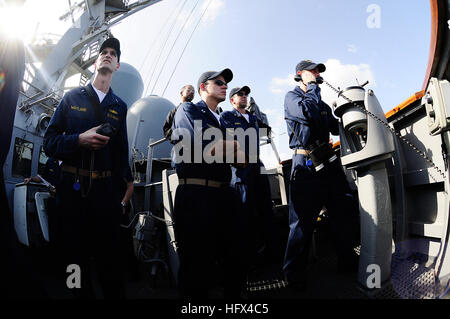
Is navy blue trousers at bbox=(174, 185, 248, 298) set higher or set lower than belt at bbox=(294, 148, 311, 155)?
lower

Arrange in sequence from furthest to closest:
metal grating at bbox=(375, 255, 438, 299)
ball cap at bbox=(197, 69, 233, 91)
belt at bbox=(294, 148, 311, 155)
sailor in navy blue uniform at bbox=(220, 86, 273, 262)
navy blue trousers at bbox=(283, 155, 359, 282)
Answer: sailor in navy blue uniform at bbox=(220, 86, 273, 262) → belt at bbox=(294, 148, 311, 155) → navy blue trousers at bbox=(283, 155, 359, 282) → ball cap at bbox=(197, 69, 233, 91) → metal grating at bbox=(375, 255, 438, 299)

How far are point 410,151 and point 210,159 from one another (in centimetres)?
179

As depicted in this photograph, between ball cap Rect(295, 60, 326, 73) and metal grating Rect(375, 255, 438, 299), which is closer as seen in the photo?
metal grating Rect(375, 255, 438, 299)

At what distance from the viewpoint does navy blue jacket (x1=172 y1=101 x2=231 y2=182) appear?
1585mm

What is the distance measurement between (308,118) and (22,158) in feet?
23.8

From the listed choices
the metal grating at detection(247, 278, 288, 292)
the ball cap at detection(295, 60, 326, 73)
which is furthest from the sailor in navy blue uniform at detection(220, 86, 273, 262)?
the ball cap at detection(295, 60, 326, 73)

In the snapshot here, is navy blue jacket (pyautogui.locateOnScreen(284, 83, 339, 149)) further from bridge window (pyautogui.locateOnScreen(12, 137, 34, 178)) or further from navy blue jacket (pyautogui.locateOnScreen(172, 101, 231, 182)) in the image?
bridge window (pyautogui.locateOnScreen(12, 137, 34, 178))

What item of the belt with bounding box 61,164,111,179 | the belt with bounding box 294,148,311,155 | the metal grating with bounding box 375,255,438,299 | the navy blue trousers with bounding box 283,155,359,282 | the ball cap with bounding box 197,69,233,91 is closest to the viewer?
the metal grating with bounding box 375,255,438,299

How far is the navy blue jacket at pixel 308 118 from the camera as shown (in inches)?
87.8

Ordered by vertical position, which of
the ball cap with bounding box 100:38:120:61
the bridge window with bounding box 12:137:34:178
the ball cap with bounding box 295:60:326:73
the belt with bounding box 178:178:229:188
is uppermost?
the ball cap with bounding box 295:60:326:73

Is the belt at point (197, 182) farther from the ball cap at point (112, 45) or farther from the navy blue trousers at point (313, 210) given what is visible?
the ball cap at point (112, 45)

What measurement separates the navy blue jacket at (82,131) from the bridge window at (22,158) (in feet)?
18.8
